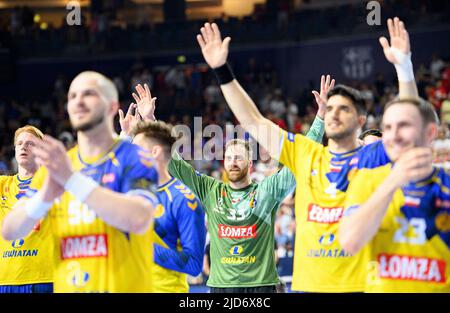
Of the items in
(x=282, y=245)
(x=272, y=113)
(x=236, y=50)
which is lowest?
(x=282, y=245)

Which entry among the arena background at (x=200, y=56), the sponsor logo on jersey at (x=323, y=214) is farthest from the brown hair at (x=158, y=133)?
the arena background at (x=200, y=56)

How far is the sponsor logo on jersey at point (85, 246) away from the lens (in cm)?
538

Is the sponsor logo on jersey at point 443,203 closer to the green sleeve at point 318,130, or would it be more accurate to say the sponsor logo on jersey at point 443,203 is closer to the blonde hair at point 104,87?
the blonde hair at point 104,87

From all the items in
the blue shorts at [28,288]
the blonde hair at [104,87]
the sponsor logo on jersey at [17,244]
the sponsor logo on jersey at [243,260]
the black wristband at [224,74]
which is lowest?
the blue shorts at [28,288]

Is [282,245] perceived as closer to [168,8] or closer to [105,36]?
[105,36]

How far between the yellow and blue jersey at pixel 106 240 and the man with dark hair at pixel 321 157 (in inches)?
50.9

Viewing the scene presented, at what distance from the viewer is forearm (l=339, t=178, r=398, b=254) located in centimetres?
499

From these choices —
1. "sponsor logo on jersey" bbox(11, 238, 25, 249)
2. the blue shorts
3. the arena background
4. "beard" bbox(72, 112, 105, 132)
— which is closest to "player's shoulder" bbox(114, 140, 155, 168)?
"beard" bbox(72, 112, 105, 132)

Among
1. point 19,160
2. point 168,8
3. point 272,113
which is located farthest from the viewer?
point 168,8

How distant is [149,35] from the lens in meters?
31.7

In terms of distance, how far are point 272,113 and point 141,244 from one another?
21.1 meters

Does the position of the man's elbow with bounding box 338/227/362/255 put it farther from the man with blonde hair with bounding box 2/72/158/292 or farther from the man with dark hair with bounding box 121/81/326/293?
the man with dark hair with bounding box 121/81/326/293

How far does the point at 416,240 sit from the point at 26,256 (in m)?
4.59

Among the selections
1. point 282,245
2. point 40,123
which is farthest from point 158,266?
point 40,123
